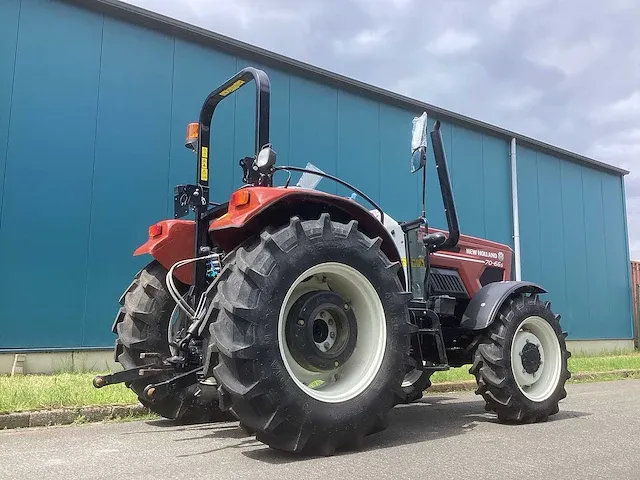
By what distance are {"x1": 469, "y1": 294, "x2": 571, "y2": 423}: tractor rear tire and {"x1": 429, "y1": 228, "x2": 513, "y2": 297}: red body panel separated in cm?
67

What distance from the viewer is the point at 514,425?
512cm

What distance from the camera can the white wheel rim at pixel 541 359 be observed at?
5266 mm

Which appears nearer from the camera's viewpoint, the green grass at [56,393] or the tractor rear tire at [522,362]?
the tractor rear tire at [522,362]

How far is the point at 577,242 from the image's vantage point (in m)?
16.4

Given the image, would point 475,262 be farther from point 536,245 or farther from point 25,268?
point 536,245

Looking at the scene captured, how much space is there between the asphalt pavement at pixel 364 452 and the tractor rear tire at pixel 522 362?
0.58 feet

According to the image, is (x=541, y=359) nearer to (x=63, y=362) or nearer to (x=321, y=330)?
(x=321, y=330)

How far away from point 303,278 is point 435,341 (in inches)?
66.0

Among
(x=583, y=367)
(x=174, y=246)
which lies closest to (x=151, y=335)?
(x=174, y=246)

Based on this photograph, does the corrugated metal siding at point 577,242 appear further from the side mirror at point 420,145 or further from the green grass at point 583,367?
the side mirror at point 420,145

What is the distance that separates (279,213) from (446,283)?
2.36 m

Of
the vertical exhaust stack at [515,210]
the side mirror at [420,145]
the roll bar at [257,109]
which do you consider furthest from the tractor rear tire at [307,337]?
the vertical exhaust stack at [515,210]

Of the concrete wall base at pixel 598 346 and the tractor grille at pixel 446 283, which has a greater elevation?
the tractor grille at pixel 446 283

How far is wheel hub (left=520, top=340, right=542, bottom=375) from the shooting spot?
529 centimetres
